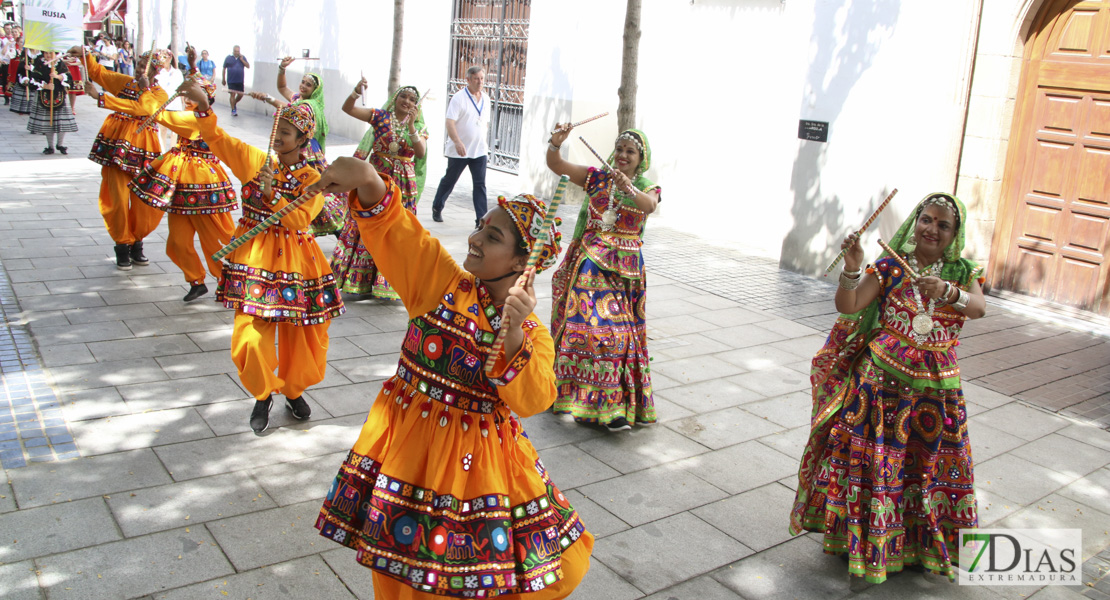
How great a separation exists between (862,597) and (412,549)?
2.22 meters

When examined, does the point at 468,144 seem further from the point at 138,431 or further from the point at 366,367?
the point at 138,431

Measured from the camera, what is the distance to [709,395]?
614 centimetres

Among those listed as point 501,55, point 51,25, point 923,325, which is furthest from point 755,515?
point 501,55

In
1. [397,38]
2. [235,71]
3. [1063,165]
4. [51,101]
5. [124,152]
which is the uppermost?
[397,38]

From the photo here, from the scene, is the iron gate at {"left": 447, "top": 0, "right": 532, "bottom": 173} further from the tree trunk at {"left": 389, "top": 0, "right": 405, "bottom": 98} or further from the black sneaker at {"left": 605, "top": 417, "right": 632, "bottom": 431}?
the black sneaker at {"left": 605, "top": 417, "right": 632, "bottom": 431}

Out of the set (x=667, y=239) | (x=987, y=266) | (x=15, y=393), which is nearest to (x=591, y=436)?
(x=15, y=393)

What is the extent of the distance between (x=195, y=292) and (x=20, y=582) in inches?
165

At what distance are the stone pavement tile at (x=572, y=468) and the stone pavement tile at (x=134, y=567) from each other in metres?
1.78

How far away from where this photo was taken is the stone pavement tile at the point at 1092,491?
16.1ft

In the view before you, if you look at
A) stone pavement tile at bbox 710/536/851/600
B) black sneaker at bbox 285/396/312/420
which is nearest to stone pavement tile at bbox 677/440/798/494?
stone pavement tile at bbox 710/536/851/600

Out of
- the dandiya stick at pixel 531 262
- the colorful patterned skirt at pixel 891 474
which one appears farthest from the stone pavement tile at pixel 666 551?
the dandiya stick at pixel 531 262

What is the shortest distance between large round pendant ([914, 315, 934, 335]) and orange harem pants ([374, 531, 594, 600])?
186 centimetres

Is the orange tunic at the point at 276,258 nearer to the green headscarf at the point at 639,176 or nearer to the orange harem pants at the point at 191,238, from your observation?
the green headscarf at the point at 639,176

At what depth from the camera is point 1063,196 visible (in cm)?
883
